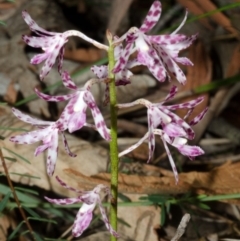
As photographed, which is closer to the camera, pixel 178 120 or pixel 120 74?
pixel 178 120

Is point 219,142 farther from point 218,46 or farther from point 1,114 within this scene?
point 1,114

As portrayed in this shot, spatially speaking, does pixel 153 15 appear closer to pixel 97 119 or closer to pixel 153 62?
pixel 153 62

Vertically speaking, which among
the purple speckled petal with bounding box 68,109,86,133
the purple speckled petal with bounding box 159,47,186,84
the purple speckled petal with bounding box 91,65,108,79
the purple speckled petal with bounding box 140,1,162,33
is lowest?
the purple speckled petal with bounding box 68,109,86,133

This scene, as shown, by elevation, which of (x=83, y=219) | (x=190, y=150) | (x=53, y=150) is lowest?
(x=83, y=219)

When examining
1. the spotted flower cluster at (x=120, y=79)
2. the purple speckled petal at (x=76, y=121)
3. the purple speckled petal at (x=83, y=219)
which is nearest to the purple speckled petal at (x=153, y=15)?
the spotted flower cluster at (x=120, y=79)

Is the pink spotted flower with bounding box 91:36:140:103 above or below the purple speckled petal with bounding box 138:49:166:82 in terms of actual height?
below

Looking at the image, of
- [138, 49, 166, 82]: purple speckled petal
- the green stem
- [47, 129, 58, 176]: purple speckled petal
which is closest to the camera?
[138, 49, 166, 82]: purple speckled petal

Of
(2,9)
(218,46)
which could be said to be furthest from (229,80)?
(2,9)

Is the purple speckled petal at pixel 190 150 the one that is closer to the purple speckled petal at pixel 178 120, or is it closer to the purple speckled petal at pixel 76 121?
the purple speckled petal at pixel 178 120

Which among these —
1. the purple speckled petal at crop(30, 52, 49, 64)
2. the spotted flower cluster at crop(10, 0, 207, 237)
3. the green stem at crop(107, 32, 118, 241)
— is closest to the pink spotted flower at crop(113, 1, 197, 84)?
the spotted flower cluster at crop(10, 0, 207, 237)

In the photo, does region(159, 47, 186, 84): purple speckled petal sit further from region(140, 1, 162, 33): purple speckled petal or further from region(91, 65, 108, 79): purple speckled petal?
region(91, 65, 108, 79): purple speckled petal

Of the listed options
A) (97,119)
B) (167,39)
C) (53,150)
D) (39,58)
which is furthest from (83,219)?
(167,39)
